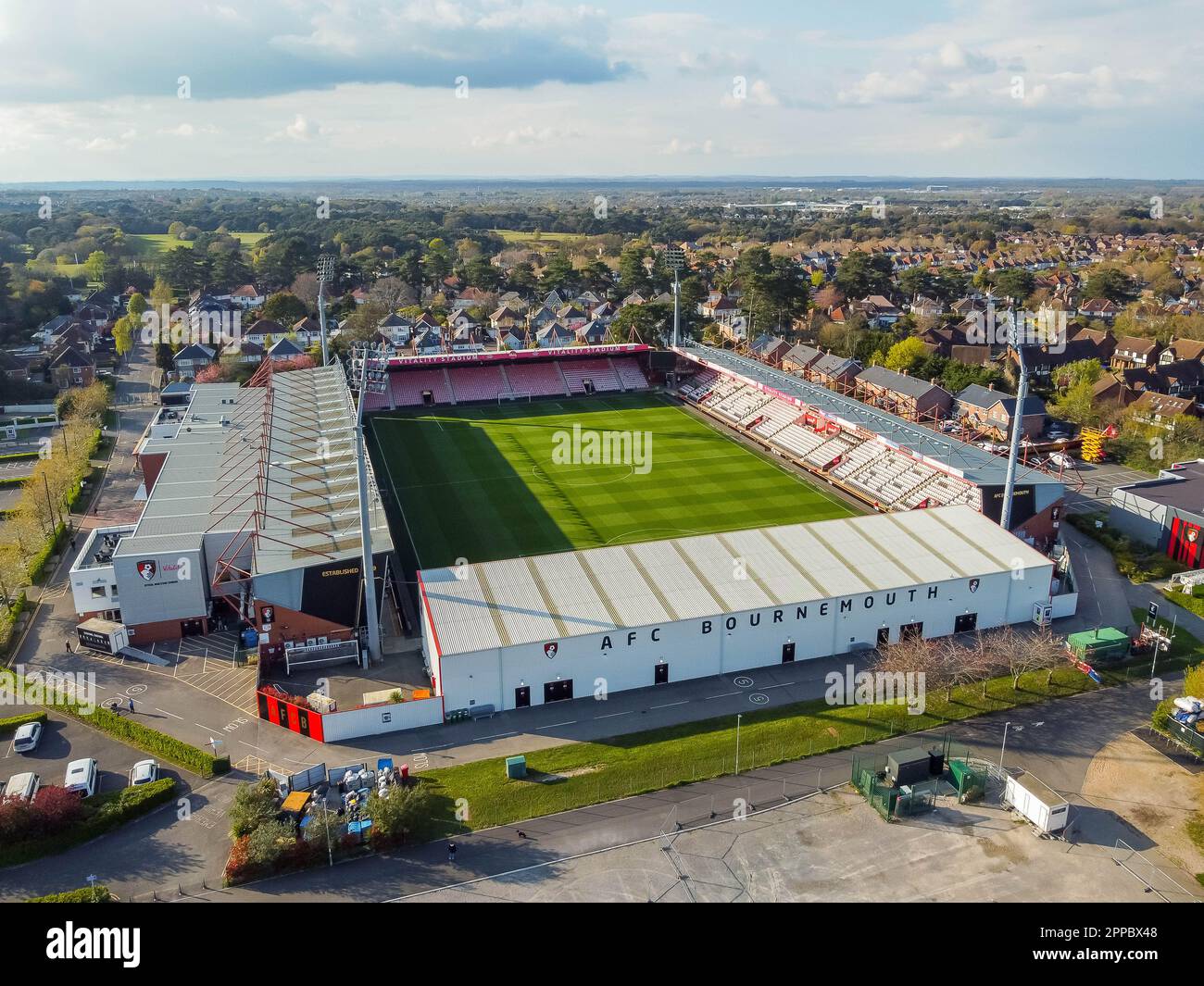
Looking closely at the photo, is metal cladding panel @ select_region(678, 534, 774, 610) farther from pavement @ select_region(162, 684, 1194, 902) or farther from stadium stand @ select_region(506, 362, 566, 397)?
stadium stand @ select_region(506, 362, 566, 397)

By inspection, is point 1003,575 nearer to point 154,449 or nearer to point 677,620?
point 677,620

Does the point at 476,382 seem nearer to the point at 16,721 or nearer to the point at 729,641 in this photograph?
the point at 729,641

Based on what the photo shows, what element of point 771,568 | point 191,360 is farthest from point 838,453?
point 191,360

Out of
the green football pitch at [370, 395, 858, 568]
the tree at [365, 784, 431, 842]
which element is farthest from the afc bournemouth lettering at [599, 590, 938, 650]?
the green football pitch at [370, 395, 858, 568]

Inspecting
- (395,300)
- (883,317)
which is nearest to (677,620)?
(883,317)

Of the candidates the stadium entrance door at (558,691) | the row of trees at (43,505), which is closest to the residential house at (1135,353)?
the stadium entrance door at (558,691)

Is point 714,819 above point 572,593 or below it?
below
